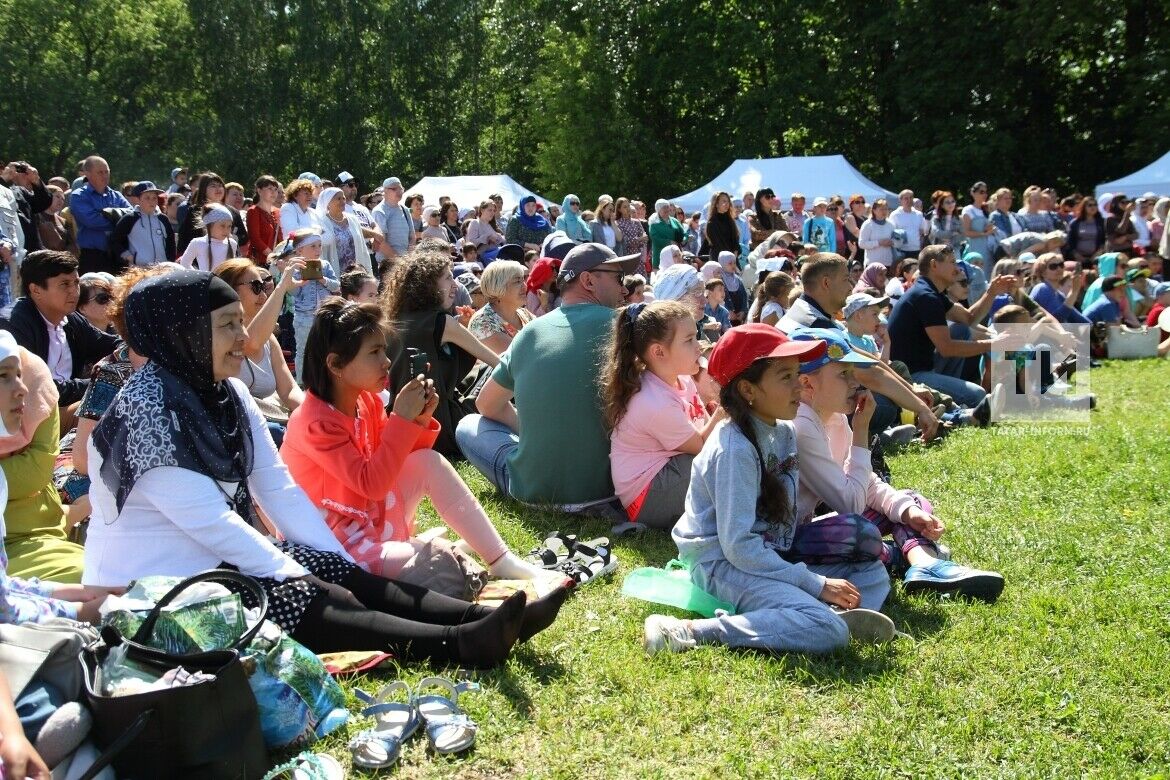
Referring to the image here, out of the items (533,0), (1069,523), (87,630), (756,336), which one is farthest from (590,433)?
(533,0)

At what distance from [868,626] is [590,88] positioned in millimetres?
32657

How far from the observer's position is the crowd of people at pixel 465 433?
11.2 ft

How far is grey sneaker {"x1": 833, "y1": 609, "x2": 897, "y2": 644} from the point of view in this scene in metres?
3.78

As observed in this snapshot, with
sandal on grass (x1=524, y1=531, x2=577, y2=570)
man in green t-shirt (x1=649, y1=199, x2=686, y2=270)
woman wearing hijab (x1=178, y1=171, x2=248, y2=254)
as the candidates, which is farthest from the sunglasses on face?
man in green t-shirt (x1=649, y1=199, x2=686, y2=270)

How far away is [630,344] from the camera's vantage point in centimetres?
518

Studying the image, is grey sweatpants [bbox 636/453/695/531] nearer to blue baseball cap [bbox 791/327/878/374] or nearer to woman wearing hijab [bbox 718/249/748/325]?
blue baseball cap [bbox 791/327/878/374]

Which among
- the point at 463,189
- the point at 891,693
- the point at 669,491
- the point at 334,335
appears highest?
the point at 463,189

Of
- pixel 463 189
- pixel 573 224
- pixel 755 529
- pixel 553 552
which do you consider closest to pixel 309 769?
pixel 755 529

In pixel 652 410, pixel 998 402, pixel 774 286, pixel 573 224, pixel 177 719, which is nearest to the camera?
pixel 177 719

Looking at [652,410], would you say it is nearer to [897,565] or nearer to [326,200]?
[897,565]

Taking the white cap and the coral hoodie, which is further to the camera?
the white cap

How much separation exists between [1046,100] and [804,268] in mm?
26909

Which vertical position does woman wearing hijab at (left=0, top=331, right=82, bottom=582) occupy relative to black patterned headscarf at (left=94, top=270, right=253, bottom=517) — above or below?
below

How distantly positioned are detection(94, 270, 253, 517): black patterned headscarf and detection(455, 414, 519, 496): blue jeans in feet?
8.27
